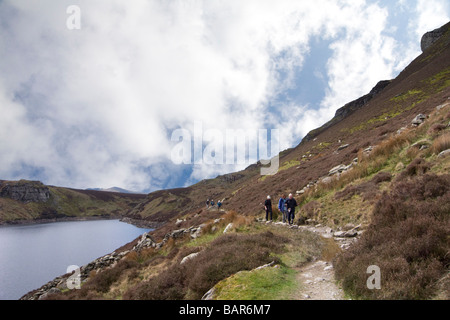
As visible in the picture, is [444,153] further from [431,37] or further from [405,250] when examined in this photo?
[431,37]

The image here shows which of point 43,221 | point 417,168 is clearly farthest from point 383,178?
point 43,221

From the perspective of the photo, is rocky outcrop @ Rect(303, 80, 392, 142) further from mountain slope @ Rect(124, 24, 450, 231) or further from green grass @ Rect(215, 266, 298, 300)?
green grass @ Rect(215, 266, 298, 300)

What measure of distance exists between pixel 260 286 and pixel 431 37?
135358 millimetres

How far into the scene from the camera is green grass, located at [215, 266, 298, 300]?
227 inches

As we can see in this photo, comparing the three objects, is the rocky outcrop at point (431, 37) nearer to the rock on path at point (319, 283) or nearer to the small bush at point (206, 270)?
the rock on path at point (319, 283)

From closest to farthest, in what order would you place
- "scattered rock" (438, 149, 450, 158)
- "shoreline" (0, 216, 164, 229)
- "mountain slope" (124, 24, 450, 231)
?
"scattered rock" (438, 149, 450, 158) → "mountain slope" (124, 24, 450, 231) → "shoreline" (0, 216, 164, 229)

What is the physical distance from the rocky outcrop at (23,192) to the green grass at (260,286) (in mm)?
245520

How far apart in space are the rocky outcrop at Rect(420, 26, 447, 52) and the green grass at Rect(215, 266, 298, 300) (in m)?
127

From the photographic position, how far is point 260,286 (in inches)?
246

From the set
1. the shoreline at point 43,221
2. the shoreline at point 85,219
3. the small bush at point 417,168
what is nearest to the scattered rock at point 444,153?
the small bush at point 417,168

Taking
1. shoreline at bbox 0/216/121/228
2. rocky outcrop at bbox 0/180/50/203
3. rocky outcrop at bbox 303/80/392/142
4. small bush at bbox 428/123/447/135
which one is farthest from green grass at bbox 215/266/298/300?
rocky outcrop at bbox 0/180/50/203

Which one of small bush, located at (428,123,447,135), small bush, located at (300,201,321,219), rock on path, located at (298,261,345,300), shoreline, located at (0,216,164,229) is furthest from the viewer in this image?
shoreline, located at (0,216,164,229)
